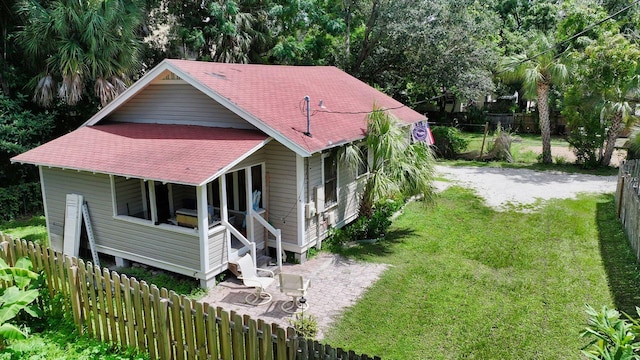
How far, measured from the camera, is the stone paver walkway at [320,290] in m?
8.73

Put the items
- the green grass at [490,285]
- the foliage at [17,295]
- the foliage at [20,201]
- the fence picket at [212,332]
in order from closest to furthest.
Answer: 1. the fence picket at [212,332]
2. the foliage at [17,295]
3. the green grass at [490,285]
4. the foliage at [20,201]

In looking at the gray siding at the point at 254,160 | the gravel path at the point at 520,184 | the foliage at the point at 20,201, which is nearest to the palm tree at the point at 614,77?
the gravel path at the point at 520,184

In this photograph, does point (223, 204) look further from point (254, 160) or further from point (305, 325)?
point (305, 325)

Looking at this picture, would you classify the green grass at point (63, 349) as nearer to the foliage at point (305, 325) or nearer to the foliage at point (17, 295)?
the foliage at point (17, 295)

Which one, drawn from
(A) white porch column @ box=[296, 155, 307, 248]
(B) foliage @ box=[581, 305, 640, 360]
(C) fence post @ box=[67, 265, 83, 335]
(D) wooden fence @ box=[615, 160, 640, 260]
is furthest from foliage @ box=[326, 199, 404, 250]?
(B) foliage @ box=[581, 305, 640, 360]

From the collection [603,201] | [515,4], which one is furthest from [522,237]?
[515,4]

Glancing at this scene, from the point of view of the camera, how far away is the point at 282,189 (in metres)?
11.2

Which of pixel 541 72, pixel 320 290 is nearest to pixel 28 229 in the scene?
pixel 320 290

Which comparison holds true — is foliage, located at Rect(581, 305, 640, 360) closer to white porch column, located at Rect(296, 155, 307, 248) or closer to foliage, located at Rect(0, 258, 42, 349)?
white porch column, located at Rect(296, 155, 307, 248)

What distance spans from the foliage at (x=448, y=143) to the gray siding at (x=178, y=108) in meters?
16.5

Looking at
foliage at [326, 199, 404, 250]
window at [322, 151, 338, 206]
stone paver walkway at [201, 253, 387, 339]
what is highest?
window at [322, 151, 338, 206]

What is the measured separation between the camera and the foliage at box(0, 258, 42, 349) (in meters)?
6.30

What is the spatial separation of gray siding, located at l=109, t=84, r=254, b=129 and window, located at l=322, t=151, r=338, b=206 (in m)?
2.28

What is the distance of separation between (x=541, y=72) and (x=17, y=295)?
2253cm
